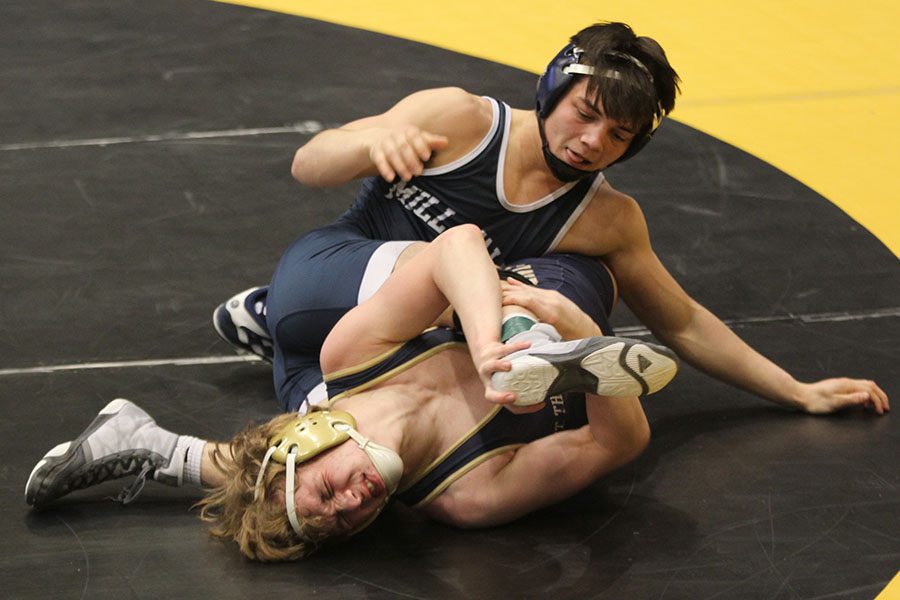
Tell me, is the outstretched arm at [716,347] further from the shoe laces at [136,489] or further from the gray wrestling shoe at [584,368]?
the shoe laces at [136,489]

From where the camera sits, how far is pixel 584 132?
3.37 meters

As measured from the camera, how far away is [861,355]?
398 cm

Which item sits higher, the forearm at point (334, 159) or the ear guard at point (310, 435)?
the forearm at point (334, 159)

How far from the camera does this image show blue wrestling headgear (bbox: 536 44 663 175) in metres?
3.32

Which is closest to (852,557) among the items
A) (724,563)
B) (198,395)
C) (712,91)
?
(724,563)

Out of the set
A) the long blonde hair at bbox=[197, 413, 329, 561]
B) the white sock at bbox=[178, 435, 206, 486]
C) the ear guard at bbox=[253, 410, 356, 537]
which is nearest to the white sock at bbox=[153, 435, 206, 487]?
the white sock at bbox=[178, 435, 206, 486]

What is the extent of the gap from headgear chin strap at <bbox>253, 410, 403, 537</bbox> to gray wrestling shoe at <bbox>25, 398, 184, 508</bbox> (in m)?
0.40

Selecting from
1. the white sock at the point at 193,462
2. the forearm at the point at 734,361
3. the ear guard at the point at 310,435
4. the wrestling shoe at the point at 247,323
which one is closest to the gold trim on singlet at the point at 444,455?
the ear guard at the point at 310,435

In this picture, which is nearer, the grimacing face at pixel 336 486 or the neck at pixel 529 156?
the grimacing face at pixel 336 486

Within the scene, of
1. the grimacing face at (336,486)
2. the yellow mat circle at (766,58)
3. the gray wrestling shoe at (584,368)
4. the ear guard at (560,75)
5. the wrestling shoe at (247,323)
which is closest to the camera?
the gray wrestling shoe at (584,368)

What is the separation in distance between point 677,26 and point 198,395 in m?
3.33

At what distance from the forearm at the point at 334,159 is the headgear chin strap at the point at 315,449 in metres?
Result: 0.76

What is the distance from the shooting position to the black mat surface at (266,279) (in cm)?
310

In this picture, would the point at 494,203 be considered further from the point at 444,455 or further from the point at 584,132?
the point at 444,455
